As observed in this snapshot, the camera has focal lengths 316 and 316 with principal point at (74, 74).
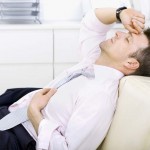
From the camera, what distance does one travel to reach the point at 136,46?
1.53 metres

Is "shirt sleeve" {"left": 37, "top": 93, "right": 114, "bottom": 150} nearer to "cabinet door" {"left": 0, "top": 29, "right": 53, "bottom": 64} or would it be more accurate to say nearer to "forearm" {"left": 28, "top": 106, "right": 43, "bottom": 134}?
"forearm" {"left": 28, "top": 106, "right": 43, "bottom": 134}

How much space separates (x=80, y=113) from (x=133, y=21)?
523mm

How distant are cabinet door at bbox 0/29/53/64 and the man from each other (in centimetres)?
92

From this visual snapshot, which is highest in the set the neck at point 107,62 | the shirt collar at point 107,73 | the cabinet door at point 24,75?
the neck at point 107,62

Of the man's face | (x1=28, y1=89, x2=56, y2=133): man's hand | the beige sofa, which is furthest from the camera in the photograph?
the man's face

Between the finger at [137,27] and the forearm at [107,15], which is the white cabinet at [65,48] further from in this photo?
the finger at [137,27]

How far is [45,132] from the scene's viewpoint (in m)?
1.37

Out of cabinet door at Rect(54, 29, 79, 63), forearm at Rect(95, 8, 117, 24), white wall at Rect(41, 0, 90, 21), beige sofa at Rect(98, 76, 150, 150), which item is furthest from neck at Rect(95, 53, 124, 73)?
white wall at Rect(41, 0, 90, 21)

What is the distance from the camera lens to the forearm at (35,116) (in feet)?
4.66

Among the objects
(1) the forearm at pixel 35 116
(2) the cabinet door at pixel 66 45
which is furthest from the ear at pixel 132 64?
(2) the cabinet door at pixel 66 45

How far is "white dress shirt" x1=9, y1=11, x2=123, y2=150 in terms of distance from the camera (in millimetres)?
1335

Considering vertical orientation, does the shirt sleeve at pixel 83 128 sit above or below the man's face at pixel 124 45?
below

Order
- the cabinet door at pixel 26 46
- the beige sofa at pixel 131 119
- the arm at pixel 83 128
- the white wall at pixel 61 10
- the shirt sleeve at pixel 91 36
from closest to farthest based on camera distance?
the beige sofa at pixel 131 119 < the arm at pixel 83 128 < the shirt sleeve at pixel 91 36 < the cabinet door at pixel 26 46 < the white wall at pixel 61 10

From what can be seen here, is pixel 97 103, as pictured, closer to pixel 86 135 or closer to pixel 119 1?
pixel 86 135
